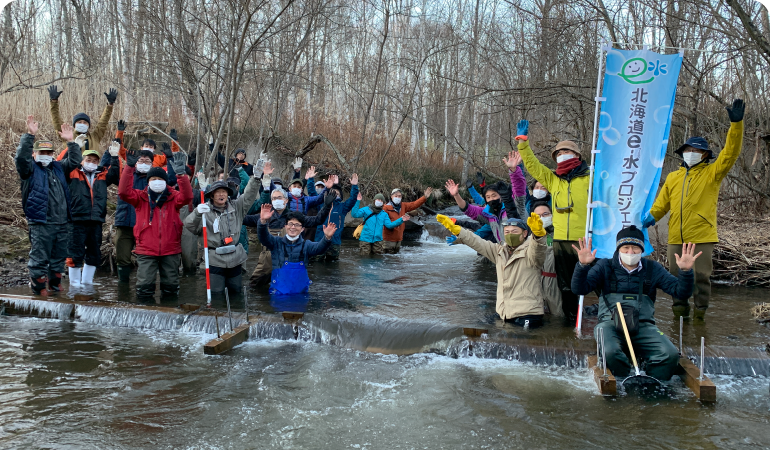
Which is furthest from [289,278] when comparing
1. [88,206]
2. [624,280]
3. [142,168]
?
[624,280]

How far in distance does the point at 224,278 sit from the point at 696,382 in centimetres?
593

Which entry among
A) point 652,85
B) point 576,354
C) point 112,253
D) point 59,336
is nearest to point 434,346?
point 576,354

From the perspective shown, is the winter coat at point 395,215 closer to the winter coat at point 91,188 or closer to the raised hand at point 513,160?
the raised hand at point 513,160

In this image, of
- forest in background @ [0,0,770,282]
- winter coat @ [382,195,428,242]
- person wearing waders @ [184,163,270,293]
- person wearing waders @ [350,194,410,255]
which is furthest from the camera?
winter coat @ [382,195,428,242]

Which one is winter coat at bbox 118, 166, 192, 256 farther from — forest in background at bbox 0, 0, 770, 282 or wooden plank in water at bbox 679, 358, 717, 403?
wooden plank in water at bbox 679, 358, 717, 403

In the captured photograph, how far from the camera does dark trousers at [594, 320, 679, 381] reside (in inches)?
199

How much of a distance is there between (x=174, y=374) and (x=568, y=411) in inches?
142

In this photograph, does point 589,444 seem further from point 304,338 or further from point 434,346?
point 304,338

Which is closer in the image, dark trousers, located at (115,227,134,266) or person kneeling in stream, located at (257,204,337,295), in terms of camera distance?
person kneeling in stream, located at (257,204,337,295)

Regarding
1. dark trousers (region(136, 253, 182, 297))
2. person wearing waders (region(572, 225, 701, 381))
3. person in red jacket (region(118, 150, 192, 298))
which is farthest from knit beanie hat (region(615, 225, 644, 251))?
dark trousers (region(136, 253, 182, 297))

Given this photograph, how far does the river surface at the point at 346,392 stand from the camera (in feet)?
13.6

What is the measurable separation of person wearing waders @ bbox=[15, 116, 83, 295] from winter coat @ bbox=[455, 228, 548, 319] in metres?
5.31

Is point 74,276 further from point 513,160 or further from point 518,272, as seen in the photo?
point 513,160

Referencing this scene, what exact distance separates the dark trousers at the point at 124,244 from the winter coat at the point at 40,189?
2.95 feet
